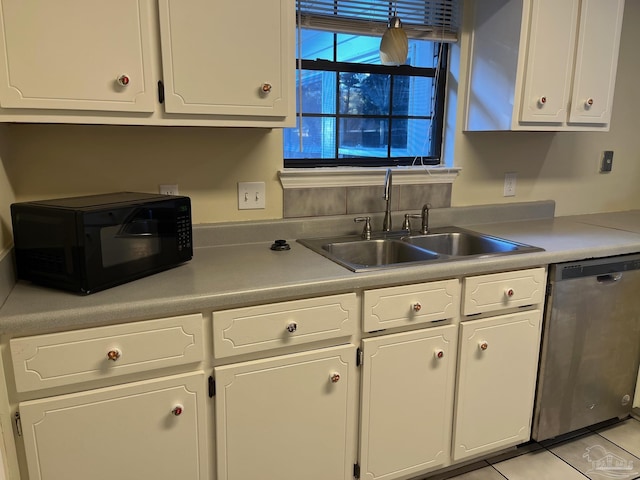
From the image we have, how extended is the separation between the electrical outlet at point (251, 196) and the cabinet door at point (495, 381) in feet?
3.13

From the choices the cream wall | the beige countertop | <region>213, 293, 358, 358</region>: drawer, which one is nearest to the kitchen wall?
the cream wall

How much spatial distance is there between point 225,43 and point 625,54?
235cm

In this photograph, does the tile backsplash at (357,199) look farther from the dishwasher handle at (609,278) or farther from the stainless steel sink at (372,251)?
the dishwasher handle at (609,278)

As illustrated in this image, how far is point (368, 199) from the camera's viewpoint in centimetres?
224

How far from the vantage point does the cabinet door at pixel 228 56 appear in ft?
4.89

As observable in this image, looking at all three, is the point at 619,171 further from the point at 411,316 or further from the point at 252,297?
the point at 252,297

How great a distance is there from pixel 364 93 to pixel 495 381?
4.60 ft

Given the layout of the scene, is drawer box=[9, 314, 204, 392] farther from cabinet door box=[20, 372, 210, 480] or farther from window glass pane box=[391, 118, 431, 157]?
window glass pane box=[391, 118, 431, 157]

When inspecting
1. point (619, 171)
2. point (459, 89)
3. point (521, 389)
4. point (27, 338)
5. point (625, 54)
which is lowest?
point (521, 389)

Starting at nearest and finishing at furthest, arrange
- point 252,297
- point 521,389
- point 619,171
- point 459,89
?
point 252,297, point 521,389, point 459,89, point 619,171

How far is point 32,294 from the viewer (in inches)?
52.8

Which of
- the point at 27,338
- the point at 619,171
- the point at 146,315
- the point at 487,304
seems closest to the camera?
the point at 27,338

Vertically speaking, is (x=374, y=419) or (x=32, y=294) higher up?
(x=32, y=294)

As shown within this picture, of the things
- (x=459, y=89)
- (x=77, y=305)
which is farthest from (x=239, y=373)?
(x=459, y=89)
